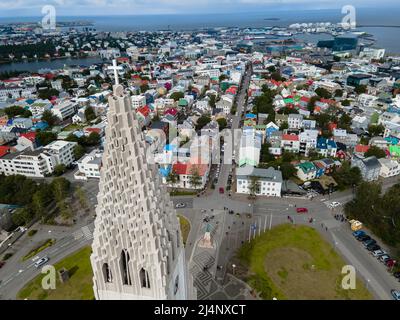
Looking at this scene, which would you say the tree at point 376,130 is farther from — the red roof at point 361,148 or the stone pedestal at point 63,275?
the stone pedestal at point 63,275

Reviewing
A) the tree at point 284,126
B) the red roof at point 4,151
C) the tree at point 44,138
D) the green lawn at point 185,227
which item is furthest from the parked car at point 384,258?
the red roof at point 4,151

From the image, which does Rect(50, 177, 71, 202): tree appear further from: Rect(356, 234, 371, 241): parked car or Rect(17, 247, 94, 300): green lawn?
Rect(356, 234, 371, 241): parked car

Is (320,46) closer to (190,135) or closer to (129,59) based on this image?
(129,59)

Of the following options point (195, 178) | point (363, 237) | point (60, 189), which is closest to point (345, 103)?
point (363, 237)

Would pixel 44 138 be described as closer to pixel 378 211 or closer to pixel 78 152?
pixel 78 152

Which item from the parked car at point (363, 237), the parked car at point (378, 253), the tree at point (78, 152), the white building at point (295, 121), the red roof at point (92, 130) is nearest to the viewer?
the parked car at point (378, 253)

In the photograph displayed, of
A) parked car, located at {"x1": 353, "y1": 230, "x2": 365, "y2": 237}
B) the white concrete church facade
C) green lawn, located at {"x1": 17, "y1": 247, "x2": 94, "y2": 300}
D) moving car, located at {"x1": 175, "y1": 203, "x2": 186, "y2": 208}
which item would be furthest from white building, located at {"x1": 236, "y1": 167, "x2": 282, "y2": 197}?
the white concrete church facade
